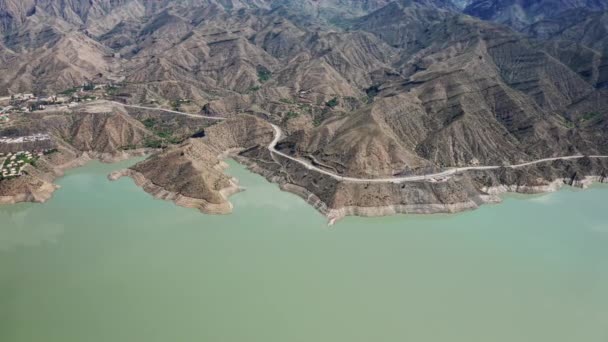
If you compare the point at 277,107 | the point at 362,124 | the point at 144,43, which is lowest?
the point at 144,43

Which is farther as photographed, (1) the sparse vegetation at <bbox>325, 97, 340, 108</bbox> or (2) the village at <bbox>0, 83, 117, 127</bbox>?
(1) the sparse vegetation at <bbox>325, 97, 340, 108</bbox>

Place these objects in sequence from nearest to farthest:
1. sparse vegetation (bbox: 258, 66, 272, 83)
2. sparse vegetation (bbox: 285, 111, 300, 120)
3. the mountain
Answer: sparse vegetation (bbox: 285, 111, 300, 120) → the mountain → sparse vegetation (bbox: 258, 66, 272, 83)

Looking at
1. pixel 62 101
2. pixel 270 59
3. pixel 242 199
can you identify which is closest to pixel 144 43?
pixel 270 59

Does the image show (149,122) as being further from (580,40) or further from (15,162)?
(580,40)

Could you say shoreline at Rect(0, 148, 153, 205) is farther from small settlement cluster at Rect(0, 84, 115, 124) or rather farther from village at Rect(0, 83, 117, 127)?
small settlement cluster at Rect(0, 84, 115, 124)

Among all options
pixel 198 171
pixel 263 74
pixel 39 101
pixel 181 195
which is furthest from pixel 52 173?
pixel 263 74

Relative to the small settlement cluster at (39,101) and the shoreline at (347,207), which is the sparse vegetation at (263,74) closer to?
the small settlement cluster at (39,101)

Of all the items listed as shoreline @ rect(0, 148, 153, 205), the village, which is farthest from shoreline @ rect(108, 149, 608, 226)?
the village

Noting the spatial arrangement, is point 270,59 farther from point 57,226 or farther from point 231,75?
point 57,226

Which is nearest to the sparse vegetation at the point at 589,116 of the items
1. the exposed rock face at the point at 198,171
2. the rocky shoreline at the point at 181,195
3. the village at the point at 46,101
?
the exposed rock face at the point at 198,171
